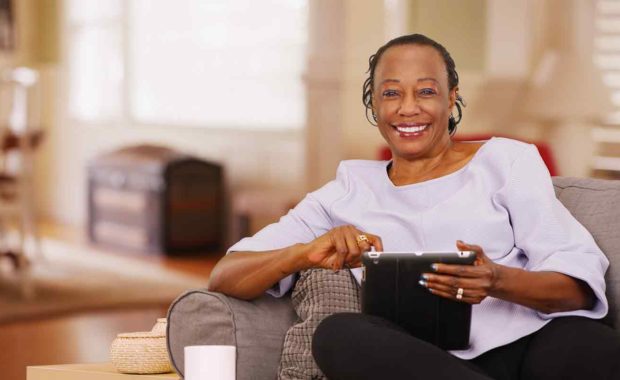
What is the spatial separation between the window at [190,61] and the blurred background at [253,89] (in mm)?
13

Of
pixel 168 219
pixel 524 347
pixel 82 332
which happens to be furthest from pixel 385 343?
pixel 168 219

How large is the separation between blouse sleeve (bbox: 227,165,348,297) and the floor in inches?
75.8

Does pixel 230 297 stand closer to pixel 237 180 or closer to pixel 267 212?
pixel 267 212

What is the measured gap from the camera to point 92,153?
363 inches

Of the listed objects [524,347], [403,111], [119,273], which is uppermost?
[403,111]

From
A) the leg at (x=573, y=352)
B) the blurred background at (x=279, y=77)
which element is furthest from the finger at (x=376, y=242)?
the blurred background at (x=279, y=77)

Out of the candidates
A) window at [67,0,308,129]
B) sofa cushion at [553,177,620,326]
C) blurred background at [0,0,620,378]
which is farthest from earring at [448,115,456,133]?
window at [67,0,308,129]

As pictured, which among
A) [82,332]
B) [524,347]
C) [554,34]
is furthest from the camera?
[554,34]

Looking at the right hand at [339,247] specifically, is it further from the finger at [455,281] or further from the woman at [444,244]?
the finger at [455,281]

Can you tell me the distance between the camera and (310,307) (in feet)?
7.21

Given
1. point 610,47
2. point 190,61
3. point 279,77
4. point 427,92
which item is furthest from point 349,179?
point 190,61

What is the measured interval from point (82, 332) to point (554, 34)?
8.05 feet

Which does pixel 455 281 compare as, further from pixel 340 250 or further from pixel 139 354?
pixel 139 354

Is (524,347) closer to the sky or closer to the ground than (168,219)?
closer to the sky
